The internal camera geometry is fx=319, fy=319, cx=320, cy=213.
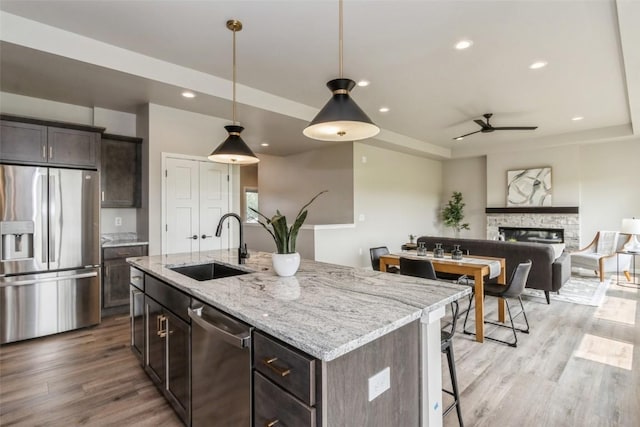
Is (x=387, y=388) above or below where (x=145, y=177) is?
below

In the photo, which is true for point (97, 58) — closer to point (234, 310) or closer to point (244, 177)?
point (234, 310)

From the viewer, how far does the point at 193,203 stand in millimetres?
4480

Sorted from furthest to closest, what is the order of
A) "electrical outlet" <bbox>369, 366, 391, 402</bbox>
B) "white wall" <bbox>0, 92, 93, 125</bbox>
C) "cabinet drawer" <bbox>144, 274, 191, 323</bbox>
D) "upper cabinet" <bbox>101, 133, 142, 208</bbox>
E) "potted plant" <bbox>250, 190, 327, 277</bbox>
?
"upper cabinet" <bbox>101, 133, 142, 208</bbox>
"white wall" <bbox>0, 92, 93, 125</bbox>
"potted plant" <bbox>250, 190, 327, 277</bbox>
"cabinet drawer" <bbox>144, 274, 191, 323</bbox>
"electrical outlet" <bbox>369, 366, 391, 402</bbox>

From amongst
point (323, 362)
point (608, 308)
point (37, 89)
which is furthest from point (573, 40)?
point (37, 89)

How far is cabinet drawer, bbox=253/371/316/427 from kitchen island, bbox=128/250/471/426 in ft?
0.19

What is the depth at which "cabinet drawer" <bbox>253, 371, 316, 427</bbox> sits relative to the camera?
1.04m

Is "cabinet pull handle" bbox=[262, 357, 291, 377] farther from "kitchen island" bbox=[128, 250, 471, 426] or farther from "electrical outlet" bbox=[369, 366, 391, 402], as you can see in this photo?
"electrical outlet" bbox=[369, 366, 391, 402]

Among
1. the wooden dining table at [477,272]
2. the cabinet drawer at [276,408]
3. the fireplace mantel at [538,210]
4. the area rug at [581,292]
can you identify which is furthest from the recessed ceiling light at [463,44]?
the fireplace mantel at [538,210]

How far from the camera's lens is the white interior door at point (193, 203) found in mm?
4238

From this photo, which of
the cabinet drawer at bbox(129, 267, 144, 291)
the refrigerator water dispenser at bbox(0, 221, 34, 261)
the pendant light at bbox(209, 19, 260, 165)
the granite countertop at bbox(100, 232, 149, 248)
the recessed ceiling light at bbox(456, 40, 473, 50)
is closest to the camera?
the cabinet drawer at bbox(129, 267, 144, 291)

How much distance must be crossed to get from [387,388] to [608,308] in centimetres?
457

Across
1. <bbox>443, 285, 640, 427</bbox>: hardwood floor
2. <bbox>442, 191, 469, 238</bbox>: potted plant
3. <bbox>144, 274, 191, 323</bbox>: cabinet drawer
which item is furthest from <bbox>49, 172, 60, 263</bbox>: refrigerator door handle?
<bbox>442, 191, 469, 238</bbox>: potted plant

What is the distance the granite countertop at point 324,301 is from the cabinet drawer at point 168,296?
0.06m

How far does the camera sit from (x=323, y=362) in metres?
1.01
